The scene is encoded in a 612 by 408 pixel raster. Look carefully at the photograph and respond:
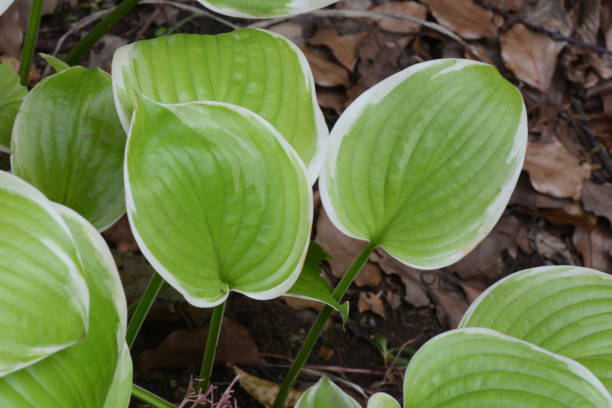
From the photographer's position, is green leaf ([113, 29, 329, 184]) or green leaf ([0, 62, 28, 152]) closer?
green leaf ([113, 29, 329, 184])

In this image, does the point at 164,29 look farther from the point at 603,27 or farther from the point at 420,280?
the point at 603,27

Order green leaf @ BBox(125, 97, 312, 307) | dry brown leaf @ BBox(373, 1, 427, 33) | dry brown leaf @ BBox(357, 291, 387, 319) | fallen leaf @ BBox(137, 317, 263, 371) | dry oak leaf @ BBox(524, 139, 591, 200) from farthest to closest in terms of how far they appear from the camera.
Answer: dry brown leaf @ BBox(373, 1, 427, 33), dry oak leaf @ BBox(524, 139, 591, 200), dry brown leaf @ BBox(357, 291, 387, 319), fallen leaf @ BBox(137, 317, 263, 371), green leaf @ BBox(125, 97, 312, 307)

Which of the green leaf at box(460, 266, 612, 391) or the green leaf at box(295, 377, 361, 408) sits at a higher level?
the green leaf at box(460, 266, 612, 391)

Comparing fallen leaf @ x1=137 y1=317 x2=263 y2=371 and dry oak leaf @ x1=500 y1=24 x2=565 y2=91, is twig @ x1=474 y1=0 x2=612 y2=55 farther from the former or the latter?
fallen leaf @ x1=137 y1=317 x2=263 y2=371

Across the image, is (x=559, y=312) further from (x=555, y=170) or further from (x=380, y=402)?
(x=555, y=170)

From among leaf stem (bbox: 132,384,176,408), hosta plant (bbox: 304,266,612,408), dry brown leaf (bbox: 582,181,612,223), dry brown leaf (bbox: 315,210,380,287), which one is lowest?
dry brown leaf (bbox: 582,181,612,223)

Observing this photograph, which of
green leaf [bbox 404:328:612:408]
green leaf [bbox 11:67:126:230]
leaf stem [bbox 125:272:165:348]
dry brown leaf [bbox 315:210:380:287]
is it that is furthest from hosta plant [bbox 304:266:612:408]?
dry brown leaf [bbox 315:210:380:287]

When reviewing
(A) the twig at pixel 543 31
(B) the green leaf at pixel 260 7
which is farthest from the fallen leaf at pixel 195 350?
(A) the twig at pixel 543 31

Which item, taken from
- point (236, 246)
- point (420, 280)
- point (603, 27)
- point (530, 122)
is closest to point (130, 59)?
point (236, 246)

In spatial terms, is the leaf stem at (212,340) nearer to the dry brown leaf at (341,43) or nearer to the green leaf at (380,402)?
the green leaf at (380,402)
